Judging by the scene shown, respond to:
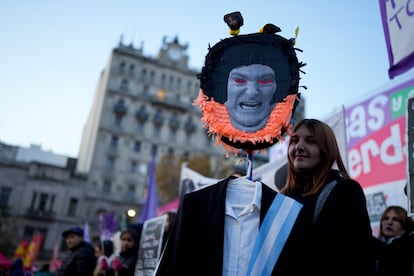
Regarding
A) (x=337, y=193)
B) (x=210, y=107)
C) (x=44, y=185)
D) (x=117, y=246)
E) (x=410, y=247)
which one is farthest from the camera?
(x=44, y=185)

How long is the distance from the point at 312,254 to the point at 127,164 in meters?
40.8

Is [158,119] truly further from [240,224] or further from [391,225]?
[240,224]

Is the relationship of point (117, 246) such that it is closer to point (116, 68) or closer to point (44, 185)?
point (44, 185)

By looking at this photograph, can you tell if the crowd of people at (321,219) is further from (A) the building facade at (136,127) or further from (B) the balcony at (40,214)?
(A) the building facade at (136,127)

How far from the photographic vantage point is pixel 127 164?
1641 inches

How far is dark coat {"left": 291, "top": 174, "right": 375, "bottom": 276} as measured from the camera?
1.83 m

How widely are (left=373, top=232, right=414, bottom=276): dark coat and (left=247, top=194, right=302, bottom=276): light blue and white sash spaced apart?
1.65m

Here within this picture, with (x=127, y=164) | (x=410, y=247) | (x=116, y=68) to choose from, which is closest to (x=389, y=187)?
(x=410, y=247)

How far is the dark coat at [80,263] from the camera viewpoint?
5.22m

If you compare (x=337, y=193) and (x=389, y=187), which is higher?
(x=389, y=187)

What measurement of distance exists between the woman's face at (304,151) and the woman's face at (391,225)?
5.60 ft

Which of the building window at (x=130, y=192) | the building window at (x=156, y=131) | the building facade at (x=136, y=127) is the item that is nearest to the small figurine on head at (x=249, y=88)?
the building facade at (x=136, y=127)

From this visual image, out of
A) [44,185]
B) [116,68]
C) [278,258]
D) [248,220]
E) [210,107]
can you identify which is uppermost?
[116,68]

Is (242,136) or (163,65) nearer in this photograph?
(242,136)
